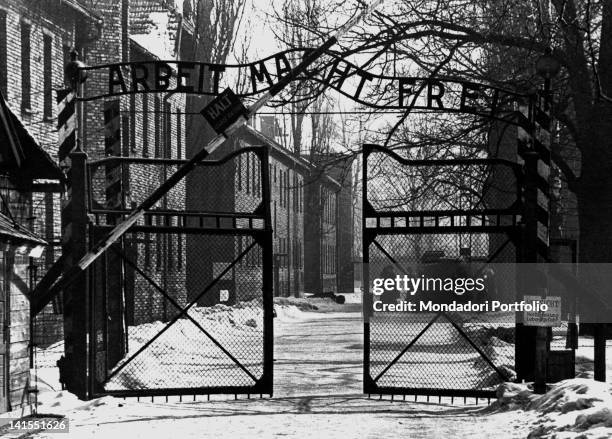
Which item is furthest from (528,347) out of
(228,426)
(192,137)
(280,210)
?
(280,210)

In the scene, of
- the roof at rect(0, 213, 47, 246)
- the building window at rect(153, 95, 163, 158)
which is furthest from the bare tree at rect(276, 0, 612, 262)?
the building window at rect(153, 95, 163, 158)

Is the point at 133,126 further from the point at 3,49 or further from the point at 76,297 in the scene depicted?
the point at 76,297

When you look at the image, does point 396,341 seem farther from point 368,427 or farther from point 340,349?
point 368,427

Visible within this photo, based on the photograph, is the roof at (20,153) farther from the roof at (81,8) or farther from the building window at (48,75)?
the roof at (81,8)

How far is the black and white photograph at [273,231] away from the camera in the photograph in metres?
11.4

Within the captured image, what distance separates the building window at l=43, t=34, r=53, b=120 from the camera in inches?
1008

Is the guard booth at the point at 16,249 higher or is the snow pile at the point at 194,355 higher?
the guard booth at the point at 16,249

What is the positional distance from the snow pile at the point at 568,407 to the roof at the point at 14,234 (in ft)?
17.4

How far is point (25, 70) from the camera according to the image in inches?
960

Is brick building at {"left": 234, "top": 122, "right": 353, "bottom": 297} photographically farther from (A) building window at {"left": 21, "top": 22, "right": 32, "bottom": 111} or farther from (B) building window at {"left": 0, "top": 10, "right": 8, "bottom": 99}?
(B) building window at {"left": 0, "top": 10, "right": 8, "bottom": 99}

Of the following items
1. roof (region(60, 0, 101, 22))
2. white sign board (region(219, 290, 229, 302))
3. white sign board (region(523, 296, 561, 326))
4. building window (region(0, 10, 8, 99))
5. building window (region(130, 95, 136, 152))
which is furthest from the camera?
white sign board (region(219, 290, 229, 302))

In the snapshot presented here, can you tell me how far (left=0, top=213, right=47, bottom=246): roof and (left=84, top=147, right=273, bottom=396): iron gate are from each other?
1.56 metres

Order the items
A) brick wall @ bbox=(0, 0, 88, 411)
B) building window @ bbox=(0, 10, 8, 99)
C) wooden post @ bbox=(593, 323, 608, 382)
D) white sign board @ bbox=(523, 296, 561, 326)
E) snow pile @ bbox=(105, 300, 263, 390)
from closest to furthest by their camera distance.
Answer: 1. white sign board @ bbox=(523, 296, 561, 326)
2. wooden post @ bbox=(593, 323, 608, 382)
3. snow pile @ bbox=(105, 300, 263, 390)
4. building window @ bbox=(0, 10, 8, 99)
5. brick wall @ bbox=(0, 0, 88, 411)

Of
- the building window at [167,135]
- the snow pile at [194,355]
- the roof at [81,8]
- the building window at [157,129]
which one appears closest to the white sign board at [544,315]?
the snow pile at [194,355]
